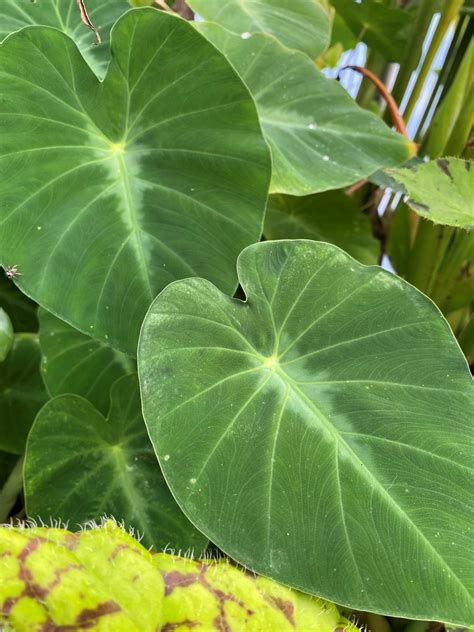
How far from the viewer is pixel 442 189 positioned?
75 centimetres

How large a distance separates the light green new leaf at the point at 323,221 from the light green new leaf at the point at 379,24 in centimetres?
36

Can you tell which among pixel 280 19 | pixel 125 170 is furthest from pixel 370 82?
pixel 125 170

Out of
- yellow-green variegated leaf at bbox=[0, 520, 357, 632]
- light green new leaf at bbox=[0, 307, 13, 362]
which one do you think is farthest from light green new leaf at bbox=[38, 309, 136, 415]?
yellow-green variegated leaf at bbox=[0, 520, 357, 632]

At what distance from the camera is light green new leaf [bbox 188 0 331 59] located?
965 millimetres

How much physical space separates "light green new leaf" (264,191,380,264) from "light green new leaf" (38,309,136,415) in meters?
0.42

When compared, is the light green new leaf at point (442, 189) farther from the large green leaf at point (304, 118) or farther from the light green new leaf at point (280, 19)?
the light green new leaf at point (280, 19)

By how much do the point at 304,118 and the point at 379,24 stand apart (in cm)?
48

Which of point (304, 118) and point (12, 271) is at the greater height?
point (304, 118)

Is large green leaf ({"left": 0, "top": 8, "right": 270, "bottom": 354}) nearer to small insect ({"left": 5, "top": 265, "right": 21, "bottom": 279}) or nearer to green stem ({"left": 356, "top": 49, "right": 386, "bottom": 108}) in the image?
small insect ({"left": 5, "top": 265, "right": 21, "bottom": 279})

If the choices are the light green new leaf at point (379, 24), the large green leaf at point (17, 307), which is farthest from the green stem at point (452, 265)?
the large green leaf at point (17, 307)

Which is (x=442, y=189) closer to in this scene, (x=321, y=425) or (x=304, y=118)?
(x=304, y=118)

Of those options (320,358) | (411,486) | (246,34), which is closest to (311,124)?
(246,34)

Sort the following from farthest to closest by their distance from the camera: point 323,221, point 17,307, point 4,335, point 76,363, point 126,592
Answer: point 323,221
point 17,307
point 76,363
point 4,335
point 126,592

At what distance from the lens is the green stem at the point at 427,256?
102 centimetres
